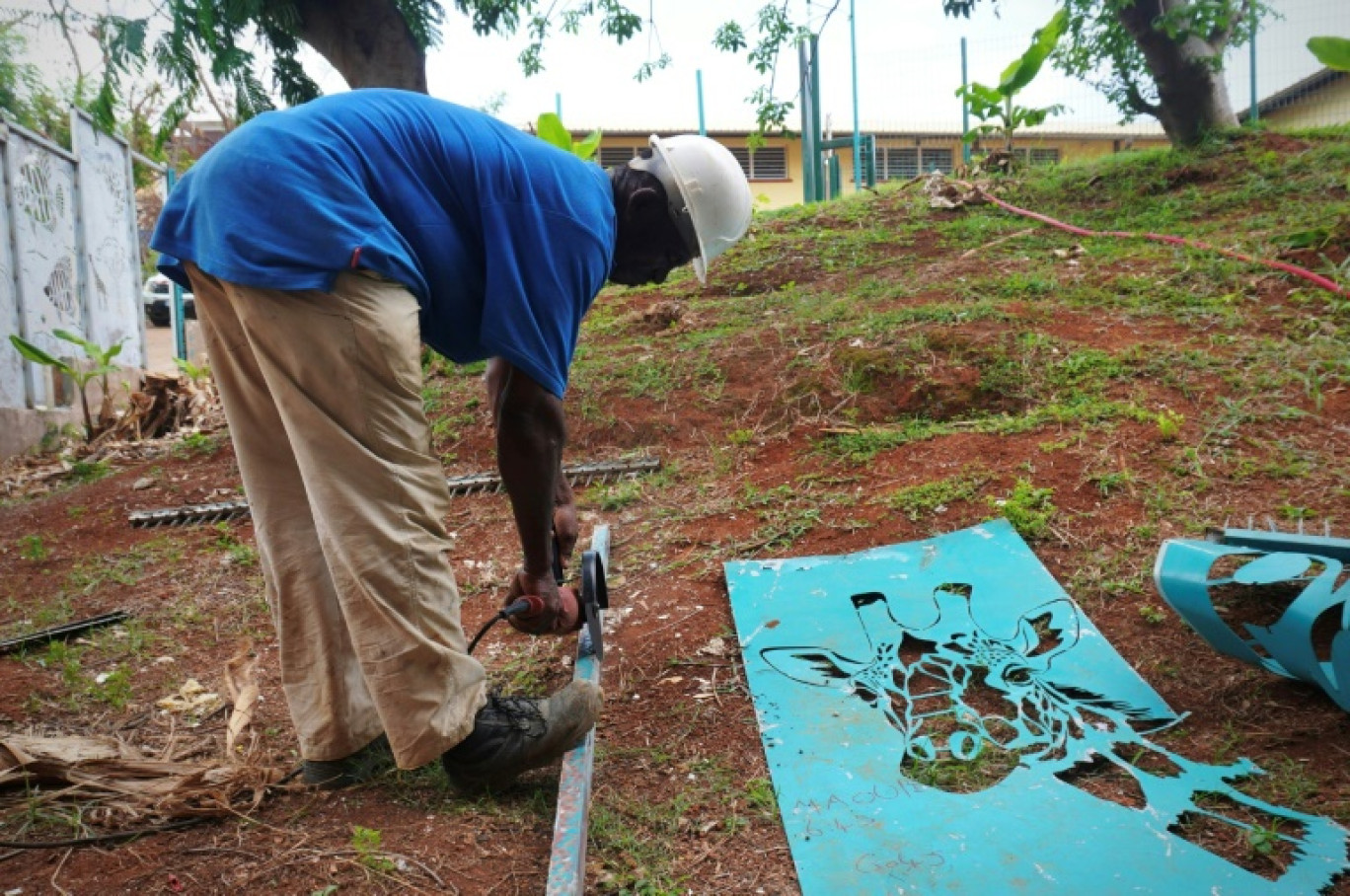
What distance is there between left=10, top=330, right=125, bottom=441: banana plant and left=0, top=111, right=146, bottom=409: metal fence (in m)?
0.13

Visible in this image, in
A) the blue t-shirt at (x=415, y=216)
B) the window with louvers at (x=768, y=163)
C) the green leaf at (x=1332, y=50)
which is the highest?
the window with louvers at (x=768, y=163)

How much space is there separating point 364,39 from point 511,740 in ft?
15.9

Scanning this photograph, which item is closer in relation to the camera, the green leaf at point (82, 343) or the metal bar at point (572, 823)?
the metal bar at point (572, 823)

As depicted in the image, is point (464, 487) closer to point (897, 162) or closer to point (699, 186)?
point (699, 186)

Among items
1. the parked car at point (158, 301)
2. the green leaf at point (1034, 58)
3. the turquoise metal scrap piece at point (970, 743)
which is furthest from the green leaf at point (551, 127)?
the parked car at point (158, 301)

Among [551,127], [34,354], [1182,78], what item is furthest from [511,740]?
[1182,78]

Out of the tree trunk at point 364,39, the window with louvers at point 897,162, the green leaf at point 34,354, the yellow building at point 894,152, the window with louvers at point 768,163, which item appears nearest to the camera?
the tree trunk at point 364,39

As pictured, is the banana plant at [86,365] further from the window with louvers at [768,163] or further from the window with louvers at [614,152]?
the window with louvers at [768,163]

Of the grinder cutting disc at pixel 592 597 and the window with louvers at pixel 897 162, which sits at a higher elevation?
the window with louvers at pixel 897 162

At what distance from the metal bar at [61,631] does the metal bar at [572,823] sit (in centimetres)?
205

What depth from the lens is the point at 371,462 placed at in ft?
6.02

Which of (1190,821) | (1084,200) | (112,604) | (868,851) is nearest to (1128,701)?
(1190,821)

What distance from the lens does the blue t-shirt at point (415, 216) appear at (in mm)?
1729

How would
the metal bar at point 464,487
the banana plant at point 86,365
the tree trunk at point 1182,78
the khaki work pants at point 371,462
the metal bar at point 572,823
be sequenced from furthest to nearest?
the tree trunk at point 1182,78
the banana plant at point 86,365
the metal bar at point 464,487
the khaki work pants at point 371,462
the metal bar at point 572,823
